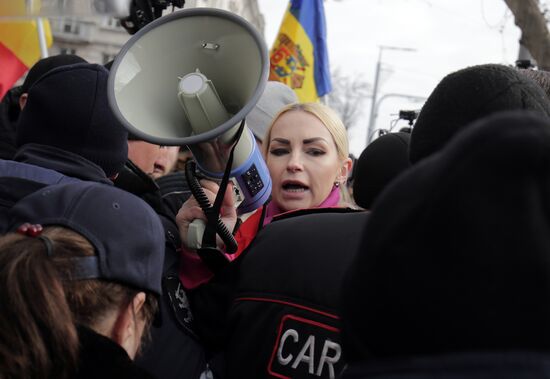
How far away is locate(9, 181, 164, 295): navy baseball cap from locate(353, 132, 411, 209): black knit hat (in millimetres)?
997

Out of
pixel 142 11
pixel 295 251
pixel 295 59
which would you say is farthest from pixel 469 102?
pixel 295 59

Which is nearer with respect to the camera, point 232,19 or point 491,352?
point 491,352

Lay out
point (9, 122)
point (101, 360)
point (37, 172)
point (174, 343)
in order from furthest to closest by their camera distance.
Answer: point (9, 122)
point (37, 172)
point (174, 343)
point (101, 360)

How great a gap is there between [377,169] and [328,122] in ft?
1.10

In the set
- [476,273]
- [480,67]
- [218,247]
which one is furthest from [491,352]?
[218,247]

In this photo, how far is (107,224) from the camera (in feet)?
4.57

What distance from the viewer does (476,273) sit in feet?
1.97

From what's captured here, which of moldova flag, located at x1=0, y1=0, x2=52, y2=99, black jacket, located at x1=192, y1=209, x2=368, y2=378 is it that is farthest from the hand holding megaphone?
moldova flag, located at x1=0, y1=0, x2=52, y2=99

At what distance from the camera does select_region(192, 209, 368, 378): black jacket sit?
4.47ft

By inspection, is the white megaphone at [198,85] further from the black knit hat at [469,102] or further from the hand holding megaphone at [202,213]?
the black knit hat at [469,102]

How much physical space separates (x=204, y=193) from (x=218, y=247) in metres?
0.16

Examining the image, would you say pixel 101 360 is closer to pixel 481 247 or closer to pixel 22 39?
pixel 481 247

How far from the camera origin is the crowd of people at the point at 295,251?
0.60 meters

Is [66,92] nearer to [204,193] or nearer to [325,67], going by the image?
[204,193]
